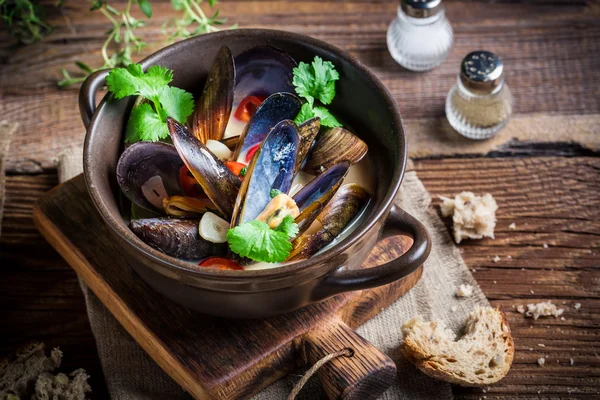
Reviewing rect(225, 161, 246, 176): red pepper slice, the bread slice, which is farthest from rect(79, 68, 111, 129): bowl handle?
the bread slice

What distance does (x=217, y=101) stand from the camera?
6.76ft

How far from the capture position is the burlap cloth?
6.72 feet

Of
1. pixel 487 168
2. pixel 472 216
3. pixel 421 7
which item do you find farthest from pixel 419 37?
pixel 472 216

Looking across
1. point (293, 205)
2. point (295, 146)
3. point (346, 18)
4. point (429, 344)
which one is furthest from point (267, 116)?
point (346, 18)

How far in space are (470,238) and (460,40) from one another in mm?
924

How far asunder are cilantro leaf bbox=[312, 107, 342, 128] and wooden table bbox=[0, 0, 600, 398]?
1.89 ft

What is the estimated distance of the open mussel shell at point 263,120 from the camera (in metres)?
2.04

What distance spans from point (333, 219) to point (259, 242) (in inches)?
9.8

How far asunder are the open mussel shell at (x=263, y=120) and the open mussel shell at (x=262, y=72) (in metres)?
0.11

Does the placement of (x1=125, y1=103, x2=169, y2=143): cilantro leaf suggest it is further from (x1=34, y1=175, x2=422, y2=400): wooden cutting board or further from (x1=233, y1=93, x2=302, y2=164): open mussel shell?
(x1=34, y1=175, x2=422, y2=400): wooden cutting board

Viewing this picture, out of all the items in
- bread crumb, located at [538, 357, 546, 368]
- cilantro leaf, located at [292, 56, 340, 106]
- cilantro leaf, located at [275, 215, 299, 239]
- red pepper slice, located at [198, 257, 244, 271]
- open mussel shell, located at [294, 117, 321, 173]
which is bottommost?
bread crumb, located at [538, 357, 546, 368]

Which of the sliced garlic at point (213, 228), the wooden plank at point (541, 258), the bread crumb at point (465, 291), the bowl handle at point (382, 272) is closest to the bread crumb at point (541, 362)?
the wooden plank at point (541, 258)

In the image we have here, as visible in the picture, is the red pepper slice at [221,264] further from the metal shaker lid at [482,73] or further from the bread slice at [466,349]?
the metal shaker lid at [482,73]

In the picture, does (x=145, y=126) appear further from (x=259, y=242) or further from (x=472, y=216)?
(x=472, y=216)
